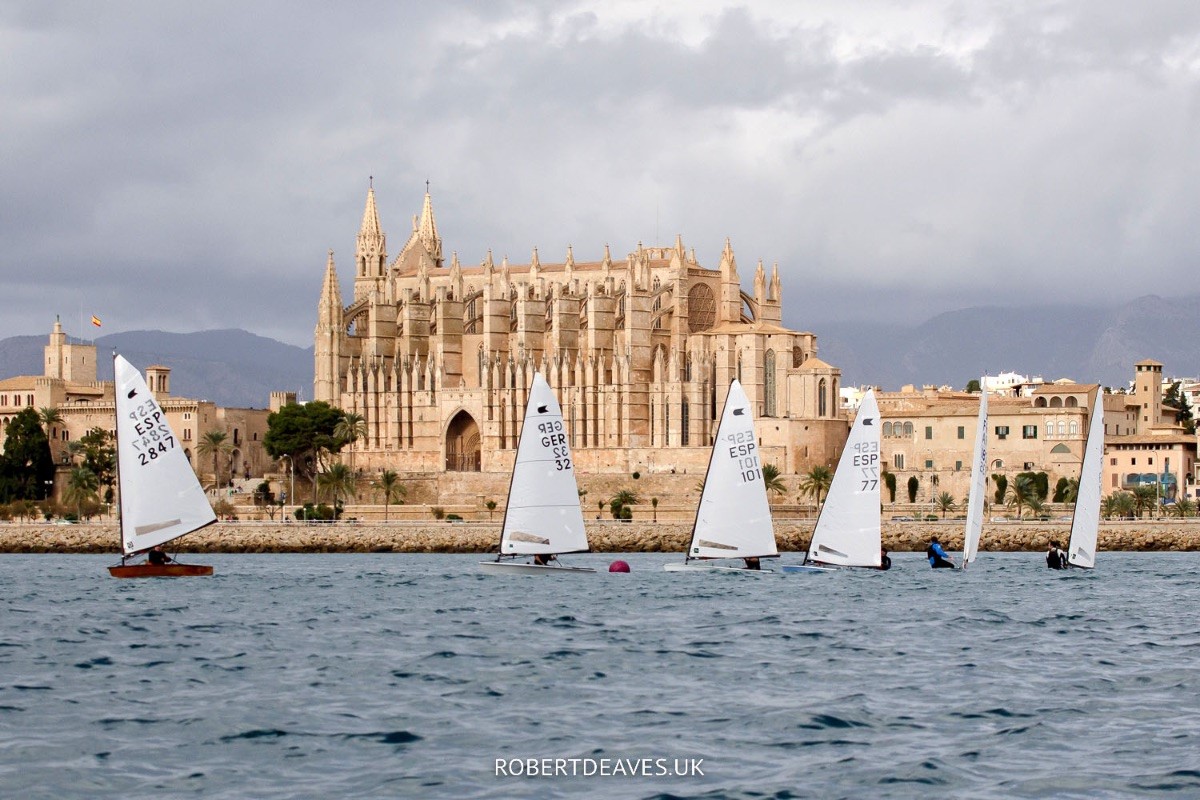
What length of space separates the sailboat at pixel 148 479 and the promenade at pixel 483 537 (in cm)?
3333

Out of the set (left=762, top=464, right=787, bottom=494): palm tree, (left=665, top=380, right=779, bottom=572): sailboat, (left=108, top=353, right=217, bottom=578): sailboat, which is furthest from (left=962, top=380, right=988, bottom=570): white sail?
(left=762, top=464, right=787, bottom=494): palm tree

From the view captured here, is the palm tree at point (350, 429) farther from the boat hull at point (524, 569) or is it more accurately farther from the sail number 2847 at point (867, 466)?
the sail number 2847 at point (867, 466)

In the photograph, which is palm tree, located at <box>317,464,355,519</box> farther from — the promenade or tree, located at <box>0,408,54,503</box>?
the promenade

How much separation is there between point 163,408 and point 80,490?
52.1ft

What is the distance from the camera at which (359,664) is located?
33.1 metres

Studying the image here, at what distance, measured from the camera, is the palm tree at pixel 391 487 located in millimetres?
113750

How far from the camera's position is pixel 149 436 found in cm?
5125

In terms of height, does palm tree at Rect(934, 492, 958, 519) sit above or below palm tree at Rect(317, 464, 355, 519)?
below

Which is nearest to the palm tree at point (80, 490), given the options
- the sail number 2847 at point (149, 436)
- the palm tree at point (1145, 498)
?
the palm tree at point (1145, 498)

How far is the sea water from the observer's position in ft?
73.7

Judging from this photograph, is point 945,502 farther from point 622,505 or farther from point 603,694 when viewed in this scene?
point 603,694

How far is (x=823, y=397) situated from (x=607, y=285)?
16.5 meters

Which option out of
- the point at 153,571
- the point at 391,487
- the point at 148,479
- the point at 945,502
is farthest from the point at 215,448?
the point at 148,479

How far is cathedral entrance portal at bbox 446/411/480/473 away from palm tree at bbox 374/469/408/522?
4498 mm
